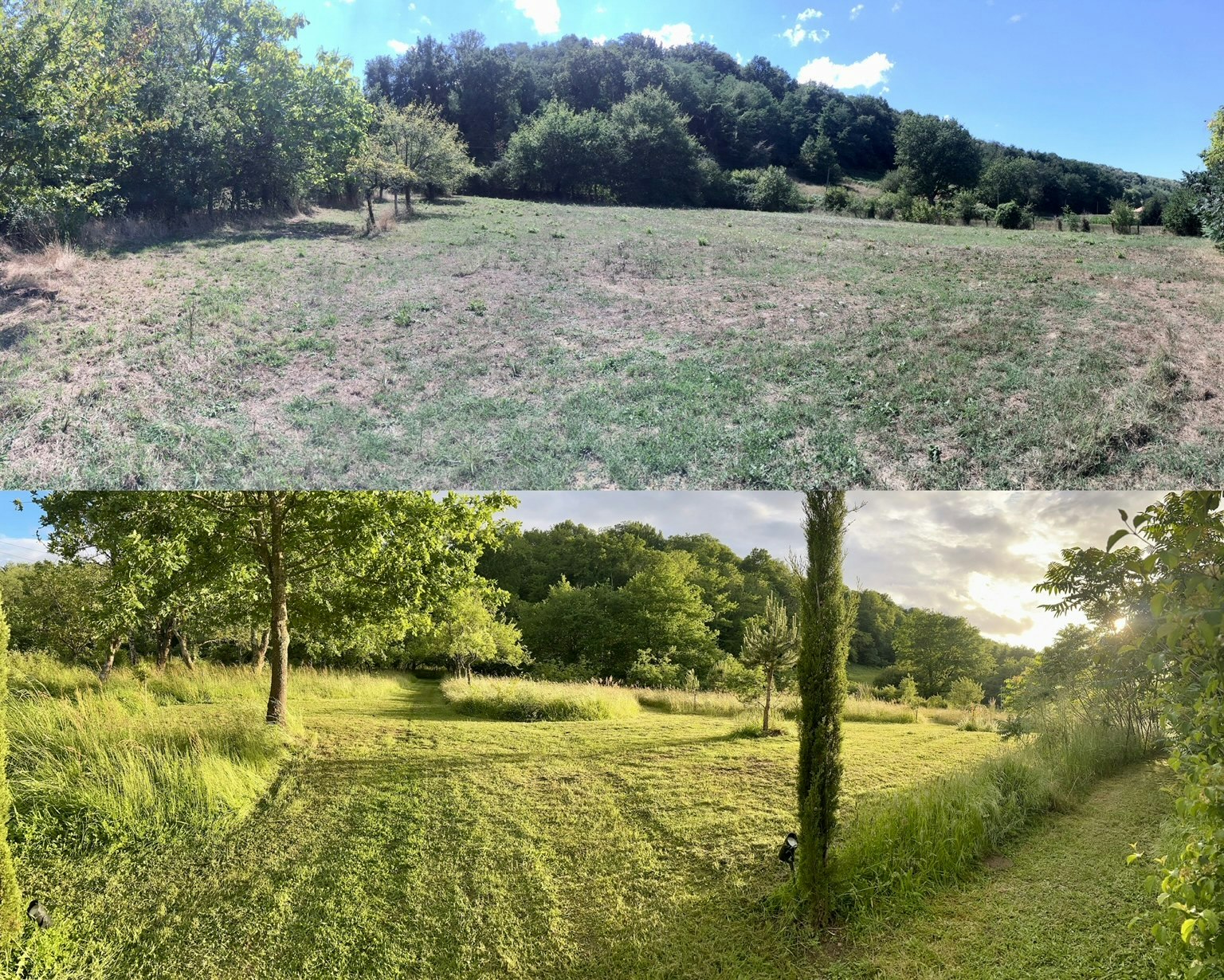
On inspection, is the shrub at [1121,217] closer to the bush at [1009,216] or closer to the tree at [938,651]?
the bush at [1009,216]

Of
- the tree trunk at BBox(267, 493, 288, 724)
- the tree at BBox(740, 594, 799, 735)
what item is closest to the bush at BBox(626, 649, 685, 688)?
the tree at BBox(740, 594, 799, 735)

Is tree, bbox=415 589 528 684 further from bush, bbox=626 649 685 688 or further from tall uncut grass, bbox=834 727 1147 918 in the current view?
tall uncut grass, bbox=834 727 1147 918

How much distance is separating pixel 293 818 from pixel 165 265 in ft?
25.8

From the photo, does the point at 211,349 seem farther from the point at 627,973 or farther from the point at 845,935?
the point at 845,935

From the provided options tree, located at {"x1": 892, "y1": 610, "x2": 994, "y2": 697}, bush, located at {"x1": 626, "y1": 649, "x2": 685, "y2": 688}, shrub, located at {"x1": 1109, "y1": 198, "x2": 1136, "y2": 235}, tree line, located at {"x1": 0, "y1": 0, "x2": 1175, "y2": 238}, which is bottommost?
bush, located at {"x1": 626, "y1": 649, "x2": 685, "y2": 688}

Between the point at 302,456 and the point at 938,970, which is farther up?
the point at 302,456

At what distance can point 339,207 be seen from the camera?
1268 centimetres

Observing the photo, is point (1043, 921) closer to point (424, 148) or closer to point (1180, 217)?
point (424, 148)

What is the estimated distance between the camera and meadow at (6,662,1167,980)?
165 inches

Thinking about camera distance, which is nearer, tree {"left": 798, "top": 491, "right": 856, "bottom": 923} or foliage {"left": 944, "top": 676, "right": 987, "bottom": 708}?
tree {"left": 798, "top": 491, "right": 856, "bottom": 923}

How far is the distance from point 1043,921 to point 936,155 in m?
13.2

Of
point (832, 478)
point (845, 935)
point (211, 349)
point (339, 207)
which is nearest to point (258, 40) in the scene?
point (211, 349)

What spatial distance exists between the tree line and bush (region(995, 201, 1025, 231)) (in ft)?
9.47

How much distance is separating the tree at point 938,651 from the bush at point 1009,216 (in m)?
14.0
